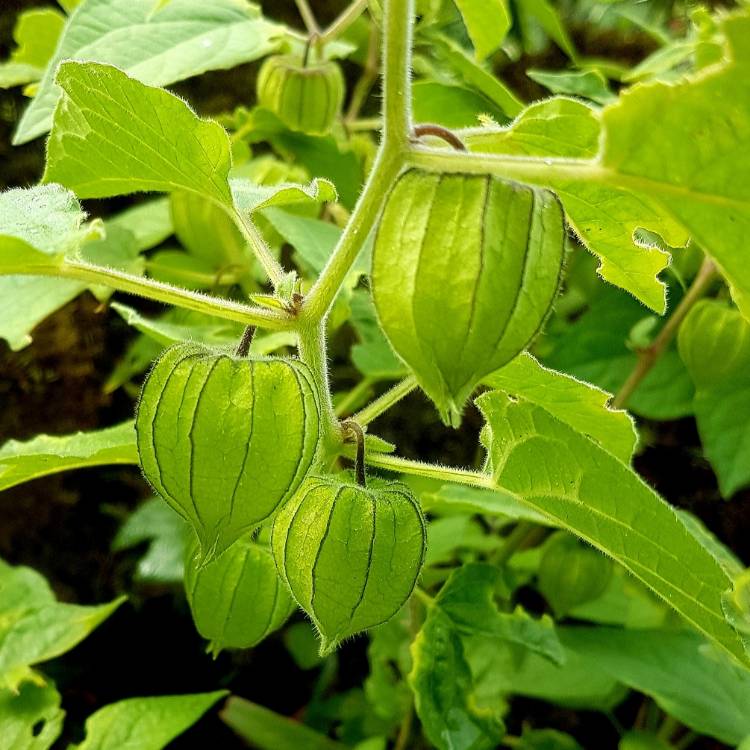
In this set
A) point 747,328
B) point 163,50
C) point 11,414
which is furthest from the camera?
point 11,414

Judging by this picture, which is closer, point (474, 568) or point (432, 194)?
point (432, 194)

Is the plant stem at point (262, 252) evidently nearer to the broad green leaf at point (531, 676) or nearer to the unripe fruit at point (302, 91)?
the unripe fruit at point (302, 91)

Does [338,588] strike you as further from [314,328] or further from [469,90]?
[469,90]

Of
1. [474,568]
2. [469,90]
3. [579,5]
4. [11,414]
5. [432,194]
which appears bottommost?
[11,414]

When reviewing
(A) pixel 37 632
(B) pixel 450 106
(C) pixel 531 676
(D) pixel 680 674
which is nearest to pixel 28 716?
(A) pixel 37 632

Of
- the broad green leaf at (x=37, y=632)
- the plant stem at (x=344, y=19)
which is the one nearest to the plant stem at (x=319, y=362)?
the broad green leaf at (x=37, y=632)

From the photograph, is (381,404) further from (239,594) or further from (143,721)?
(143,721)

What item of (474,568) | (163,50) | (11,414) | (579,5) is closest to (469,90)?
(163,50)
